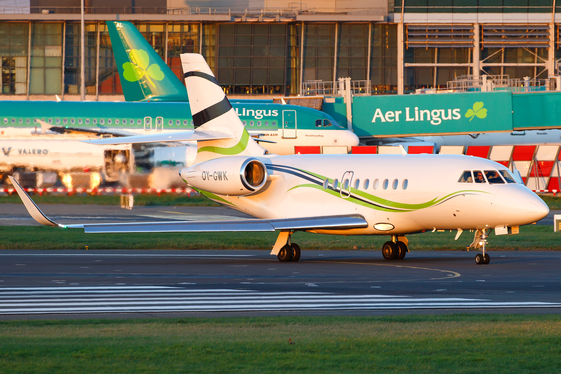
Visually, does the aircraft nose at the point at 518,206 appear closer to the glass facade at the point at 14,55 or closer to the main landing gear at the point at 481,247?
the main landing gear at the point at 481,247

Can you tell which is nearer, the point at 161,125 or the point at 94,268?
the point at 94,268

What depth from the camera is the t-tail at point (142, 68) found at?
57281 millimetres

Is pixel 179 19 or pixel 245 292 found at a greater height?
pixel 179 19

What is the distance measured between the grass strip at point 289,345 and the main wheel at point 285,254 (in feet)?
35.6

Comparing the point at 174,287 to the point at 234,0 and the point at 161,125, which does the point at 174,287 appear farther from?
the point at 234,0

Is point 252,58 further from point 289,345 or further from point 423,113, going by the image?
point 289,345

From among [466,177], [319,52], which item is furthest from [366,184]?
[319,52]

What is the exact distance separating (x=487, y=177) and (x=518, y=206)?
4.34 feet

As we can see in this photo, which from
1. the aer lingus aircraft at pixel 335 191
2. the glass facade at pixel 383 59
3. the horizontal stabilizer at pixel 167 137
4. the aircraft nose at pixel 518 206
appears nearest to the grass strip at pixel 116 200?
the aer lingus aircraft at pixel 335 191

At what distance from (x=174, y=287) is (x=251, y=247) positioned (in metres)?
11.4

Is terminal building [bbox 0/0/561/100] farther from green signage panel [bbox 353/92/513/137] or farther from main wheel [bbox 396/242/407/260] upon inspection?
main wheel [bbox 396/242/407/260]

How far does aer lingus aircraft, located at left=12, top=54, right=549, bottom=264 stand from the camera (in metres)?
21.4

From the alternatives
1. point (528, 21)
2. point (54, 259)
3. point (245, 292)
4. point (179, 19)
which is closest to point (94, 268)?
point (54, 259)

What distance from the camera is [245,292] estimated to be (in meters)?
15.9
